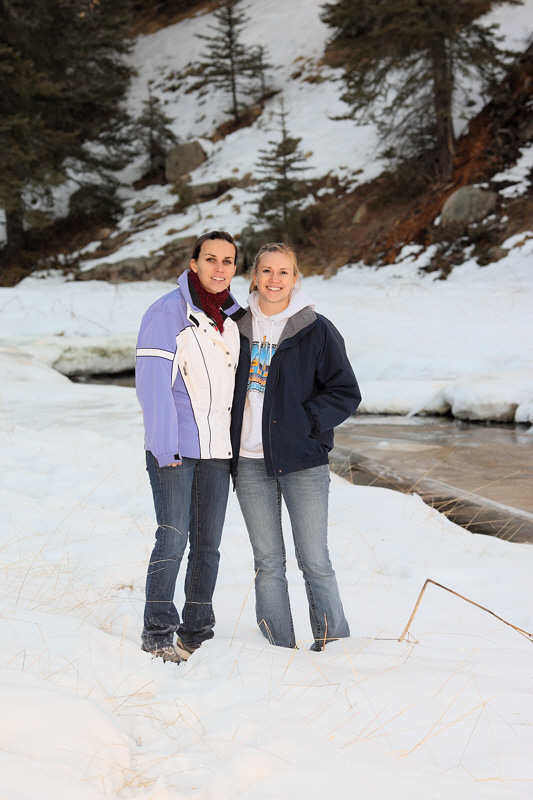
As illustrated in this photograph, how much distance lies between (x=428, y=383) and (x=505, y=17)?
15.7 meters

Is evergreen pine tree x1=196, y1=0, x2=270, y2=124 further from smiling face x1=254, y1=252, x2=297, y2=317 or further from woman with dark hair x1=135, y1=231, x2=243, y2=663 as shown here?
woman with dark hair x1=135, y1=231, x2=243, y2=663

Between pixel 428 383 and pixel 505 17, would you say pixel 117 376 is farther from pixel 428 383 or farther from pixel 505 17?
pixel 505 17

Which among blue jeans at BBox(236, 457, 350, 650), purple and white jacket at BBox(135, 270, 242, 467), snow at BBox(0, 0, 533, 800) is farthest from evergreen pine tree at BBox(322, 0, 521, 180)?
blue jeans at BBox(236, 457, 350, 650)

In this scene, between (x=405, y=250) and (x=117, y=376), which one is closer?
(x=117, y=376)

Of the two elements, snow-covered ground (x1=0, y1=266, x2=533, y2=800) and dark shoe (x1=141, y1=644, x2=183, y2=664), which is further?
dark shoe (x1=141, y1=644, x2=183, y2=664)

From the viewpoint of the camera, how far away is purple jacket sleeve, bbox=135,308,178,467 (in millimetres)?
2408

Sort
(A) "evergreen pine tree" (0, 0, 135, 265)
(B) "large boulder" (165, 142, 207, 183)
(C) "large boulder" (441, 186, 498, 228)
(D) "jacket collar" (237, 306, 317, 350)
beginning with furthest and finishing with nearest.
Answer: (B) "large boulder" (165, 142, 207, 183) < (A) "evergreen pine tree" (0, 0, 135, 265) < (C) "large boulder" (441, 186, 498, 228) < (D) "jacket collar" (237, 306, 317, 350)

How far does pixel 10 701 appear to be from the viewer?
1.75 meters

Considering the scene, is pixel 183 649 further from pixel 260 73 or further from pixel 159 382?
pixel 260 73

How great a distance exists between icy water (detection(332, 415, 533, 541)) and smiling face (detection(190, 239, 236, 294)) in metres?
3.30

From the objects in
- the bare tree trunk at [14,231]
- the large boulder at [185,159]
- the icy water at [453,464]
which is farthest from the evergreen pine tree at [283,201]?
the icy water at [453,464]

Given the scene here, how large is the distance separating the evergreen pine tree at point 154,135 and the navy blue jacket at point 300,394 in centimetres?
2359

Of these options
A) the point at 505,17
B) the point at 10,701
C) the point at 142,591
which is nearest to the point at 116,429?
the point at 142,591

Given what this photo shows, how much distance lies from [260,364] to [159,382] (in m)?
0.47
